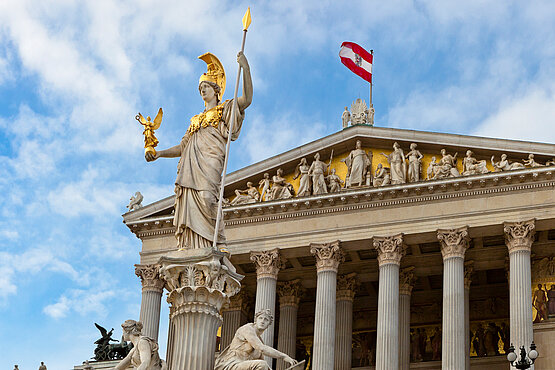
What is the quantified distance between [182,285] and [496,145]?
3046cm

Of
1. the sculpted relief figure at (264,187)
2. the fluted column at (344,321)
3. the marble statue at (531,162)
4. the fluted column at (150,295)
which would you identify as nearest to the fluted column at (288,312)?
the fluted column at (344,321)

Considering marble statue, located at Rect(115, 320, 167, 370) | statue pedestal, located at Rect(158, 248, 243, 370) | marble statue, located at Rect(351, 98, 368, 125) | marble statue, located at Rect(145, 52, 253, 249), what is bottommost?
marble statue, located at Rect(115, 320, 167, 370)

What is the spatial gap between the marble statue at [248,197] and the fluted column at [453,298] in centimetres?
851

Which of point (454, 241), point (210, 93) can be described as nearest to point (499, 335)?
point (454, 241)

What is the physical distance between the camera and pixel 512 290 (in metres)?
38.2

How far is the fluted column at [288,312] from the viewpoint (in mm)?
44500

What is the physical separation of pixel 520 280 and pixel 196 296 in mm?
28112

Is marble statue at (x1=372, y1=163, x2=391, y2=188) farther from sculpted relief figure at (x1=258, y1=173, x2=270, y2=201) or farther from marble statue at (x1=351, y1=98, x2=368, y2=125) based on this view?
sculpted relief figure at (x1=258, y1=173, x2=270, y2=201)

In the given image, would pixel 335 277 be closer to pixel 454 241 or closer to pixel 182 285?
pixel 454 241

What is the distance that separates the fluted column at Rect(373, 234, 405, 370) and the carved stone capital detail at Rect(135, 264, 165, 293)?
1007 cm

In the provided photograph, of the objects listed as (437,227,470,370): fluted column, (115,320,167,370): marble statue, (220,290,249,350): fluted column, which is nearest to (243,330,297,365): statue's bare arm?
(115,320,167,370): marble statue

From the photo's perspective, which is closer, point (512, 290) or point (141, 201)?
point (512, 290)

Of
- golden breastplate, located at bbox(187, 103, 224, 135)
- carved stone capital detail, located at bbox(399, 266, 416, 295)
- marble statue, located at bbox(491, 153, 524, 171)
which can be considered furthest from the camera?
carved stone capital detail, located at bbox(399, 266, 416, 295)

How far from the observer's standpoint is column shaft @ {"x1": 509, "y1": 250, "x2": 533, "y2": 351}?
3703cm
